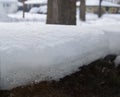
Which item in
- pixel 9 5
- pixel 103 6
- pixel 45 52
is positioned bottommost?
pixel 103 6

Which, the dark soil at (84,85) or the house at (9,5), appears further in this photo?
the house at (9,5)

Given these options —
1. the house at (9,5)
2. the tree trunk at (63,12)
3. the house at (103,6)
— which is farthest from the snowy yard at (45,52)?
the house at (103,6)

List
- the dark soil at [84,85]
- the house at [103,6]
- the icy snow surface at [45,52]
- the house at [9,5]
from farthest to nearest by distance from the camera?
the house at [103,6] < the house at [9,5] < the dark soil at [84,85] < the icy snow surface at [45,52]

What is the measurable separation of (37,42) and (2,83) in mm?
867

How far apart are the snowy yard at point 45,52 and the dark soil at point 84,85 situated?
87mm

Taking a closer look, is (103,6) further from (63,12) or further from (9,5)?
(63,12)

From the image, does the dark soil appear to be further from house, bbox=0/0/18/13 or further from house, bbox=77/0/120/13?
house, bbox=77/0/120/13

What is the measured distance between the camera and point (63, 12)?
26.5 ft

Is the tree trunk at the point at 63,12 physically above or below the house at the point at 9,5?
above

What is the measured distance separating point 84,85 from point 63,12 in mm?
3515

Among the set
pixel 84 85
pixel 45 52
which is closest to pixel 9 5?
pixel 84 85

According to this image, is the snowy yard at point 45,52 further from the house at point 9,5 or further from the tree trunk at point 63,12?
the house at point 9,5

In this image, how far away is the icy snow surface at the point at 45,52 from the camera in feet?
13.9

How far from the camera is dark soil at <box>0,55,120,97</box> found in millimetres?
4352
